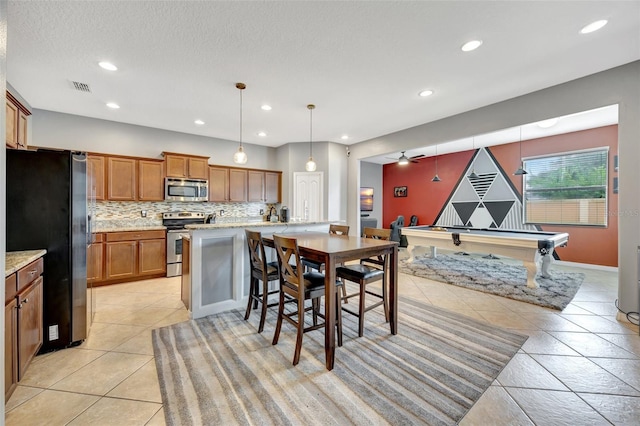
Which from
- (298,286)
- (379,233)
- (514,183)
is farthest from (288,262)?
(514,183)

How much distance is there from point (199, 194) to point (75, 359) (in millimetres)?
3454

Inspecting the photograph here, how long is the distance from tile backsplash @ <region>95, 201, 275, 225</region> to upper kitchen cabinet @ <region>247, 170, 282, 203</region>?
33cm

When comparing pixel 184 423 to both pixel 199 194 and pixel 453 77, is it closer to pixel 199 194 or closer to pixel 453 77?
pixel 453 77

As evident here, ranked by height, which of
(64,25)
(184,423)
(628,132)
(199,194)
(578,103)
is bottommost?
(184,423)

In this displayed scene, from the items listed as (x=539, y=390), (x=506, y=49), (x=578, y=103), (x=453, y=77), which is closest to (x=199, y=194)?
(x=453, y=77)

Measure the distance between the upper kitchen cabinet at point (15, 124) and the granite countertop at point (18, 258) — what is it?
5.08 feet

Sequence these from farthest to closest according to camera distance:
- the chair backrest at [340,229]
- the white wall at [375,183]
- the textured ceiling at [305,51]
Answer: the white wall at [375,183]
the chair backrest at [340,229]
the textured ceiling at [305,51]

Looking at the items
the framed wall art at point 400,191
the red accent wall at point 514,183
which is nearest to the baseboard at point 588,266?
the red accent wall at point 514,183

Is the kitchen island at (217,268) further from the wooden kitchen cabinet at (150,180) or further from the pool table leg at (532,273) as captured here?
the pool table leg at (532,273)

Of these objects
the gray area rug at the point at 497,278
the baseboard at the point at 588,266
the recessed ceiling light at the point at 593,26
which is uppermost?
the recessed ceiling light at the point at 593,26

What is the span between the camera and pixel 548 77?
3.06 metres

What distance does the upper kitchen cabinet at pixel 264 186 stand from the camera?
6.04 meters

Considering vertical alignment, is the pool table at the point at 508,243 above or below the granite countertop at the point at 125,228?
below

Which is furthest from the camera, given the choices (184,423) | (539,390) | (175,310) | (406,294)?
(406,294)
